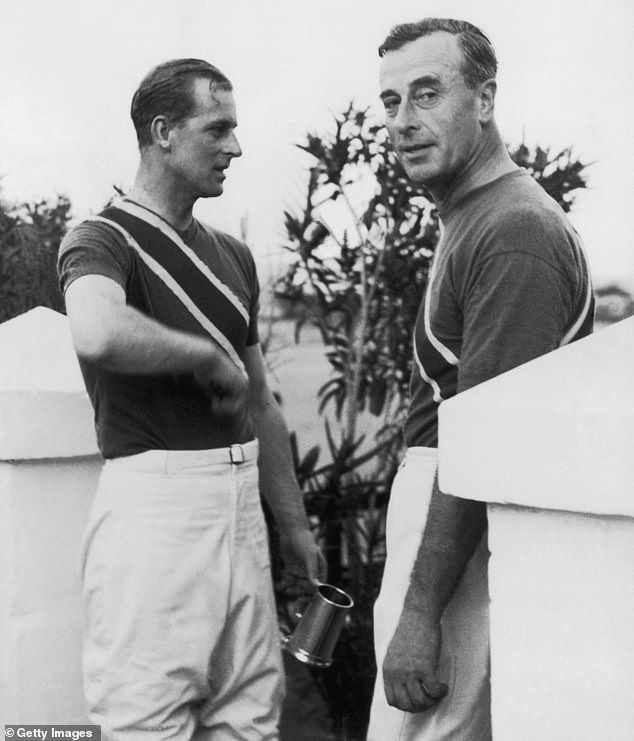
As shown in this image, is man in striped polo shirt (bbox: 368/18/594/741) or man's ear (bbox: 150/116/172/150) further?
man's ear (bbox: 150/116/172/150)

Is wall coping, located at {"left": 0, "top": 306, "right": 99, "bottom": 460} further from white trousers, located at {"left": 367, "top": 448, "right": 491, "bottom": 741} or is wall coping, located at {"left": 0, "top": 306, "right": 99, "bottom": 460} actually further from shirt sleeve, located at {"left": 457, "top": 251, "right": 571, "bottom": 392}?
shirt sleeve, located at {"left": 457, "top": 251, "right": 571, "bottom": 392}

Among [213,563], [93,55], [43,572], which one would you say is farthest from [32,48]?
[213,563]

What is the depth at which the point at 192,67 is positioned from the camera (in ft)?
8.97

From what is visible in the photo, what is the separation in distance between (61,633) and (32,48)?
2.21 metres

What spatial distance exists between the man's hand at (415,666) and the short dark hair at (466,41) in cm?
104

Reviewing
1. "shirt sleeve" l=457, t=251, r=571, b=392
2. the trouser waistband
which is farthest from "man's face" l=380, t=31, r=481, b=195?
the trouser waistband

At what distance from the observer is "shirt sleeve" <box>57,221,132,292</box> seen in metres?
2.39

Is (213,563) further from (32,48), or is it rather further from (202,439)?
(32,48)

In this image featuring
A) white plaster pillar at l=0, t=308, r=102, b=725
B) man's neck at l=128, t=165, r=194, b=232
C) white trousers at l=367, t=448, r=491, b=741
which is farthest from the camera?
white plaster pillar at l=0, t=308, r=102, b=725

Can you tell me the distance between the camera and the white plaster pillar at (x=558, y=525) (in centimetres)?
162

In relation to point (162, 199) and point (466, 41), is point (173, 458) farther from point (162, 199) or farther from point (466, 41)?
point (466, 41)

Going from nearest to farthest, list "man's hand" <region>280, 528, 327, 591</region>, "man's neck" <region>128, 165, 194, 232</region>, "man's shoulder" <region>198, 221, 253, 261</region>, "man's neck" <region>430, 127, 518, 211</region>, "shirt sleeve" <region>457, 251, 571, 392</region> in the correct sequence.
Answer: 1. "shirt sleeve" <region>457, 251, 571, 392</region>
2. "man's neck" <region>430, 127, 518, 211</region>
3. "man's neck" <region>128, 165, 194, 232</region>
4. "man's shoulder" <region>198, 221, 253, 261</region>
5. "man's hand" <region>280, 528, 327, 591</region>

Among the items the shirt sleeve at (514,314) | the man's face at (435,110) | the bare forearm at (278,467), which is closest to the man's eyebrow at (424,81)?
the man's face at (435,110)

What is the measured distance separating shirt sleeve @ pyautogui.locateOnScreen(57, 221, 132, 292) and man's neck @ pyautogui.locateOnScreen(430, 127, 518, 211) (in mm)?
710
